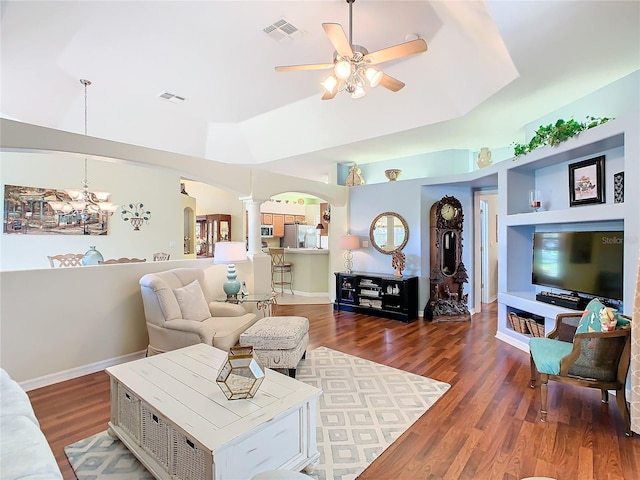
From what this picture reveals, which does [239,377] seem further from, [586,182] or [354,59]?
[586,182]

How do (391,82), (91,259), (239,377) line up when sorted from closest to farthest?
(239,377) → (391,82) → (91,259)

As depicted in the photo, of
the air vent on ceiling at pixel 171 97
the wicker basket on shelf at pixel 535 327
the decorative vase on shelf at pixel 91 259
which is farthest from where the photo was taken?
the air vent on ceiling at pixel 171 97

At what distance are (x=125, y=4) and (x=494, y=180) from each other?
4.95 meters

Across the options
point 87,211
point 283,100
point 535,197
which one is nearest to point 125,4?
point 283,100

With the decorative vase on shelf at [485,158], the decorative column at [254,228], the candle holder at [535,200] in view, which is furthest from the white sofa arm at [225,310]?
the decorative vase on shelf at [485,158]

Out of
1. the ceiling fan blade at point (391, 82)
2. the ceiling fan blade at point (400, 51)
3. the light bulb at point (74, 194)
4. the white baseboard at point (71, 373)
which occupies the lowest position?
the white baseboard at point (71, 373)

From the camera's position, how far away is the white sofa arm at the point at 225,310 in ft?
12.1

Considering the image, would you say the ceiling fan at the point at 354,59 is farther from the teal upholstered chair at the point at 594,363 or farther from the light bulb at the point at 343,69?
the teal upholstered chair at the point at 594,363

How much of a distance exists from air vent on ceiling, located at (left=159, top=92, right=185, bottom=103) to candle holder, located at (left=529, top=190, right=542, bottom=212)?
4.95m

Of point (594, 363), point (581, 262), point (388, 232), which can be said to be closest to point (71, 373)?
point (594, 363)

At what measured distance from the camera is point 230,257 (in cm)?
393

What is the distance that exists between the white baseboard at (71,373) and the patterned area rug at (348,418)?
1.21 m

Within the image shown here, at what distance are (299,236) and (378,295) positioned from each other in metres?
5.19

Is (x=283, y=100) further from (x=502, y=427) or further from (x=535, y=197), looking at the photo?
(x=502, y=427)
